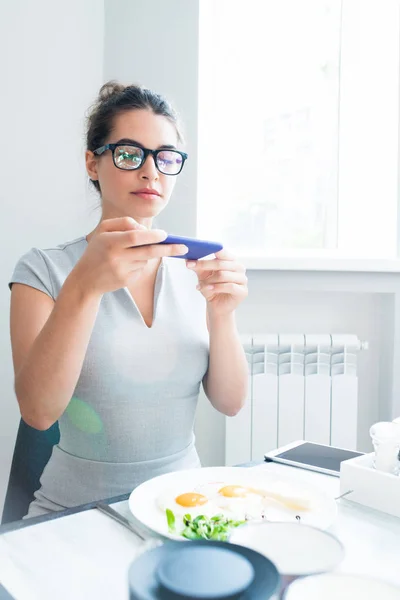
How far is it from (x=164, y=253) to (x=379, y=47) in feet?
6.35

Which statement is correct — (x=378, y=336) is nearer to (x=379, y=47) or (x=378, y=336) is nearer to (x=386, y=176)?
(x=386, y=176)

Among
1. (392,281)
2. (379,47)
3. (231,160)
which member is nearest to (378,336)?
(392,281)

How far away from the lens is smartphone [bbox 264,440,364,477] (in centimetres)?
104

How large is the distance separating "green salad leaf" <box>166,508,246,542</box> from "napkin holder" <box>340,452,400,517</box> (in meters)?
0.26

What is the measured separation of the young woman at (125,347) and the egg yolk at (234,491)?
399 mm

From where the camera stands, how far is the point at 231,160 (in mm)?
2525

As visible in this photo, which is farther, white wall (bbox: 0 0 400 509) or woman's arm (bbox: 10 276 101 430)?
white wall (bbox: 0 0 400 509)

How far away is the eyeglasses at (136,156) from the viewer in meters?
1.29

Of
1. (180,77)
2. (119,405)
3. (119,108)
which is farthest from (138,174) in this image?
(180,77)

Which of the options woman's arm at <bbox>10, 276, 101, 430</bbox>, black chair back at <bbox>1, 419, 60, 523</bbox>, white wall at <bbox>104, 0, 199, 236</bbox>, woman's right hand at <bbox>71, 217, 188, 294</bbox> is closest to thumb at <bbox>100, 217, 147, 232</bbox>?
woman's right hand at <bbox>71, 217, 188, 294</bbox>

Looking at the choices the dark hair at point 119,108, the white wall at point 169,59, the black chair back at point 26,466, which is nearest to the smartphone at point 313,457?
the black chair back at point 26,466

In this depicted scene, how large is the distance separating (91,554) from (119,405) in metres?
0.58

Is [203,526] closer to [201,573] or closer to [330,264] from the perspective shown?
[201,573]

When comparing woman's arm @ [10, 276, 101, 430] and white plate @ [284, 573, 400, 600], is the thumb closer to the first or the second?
woman's arm @ [10, 276, 101, 430]
